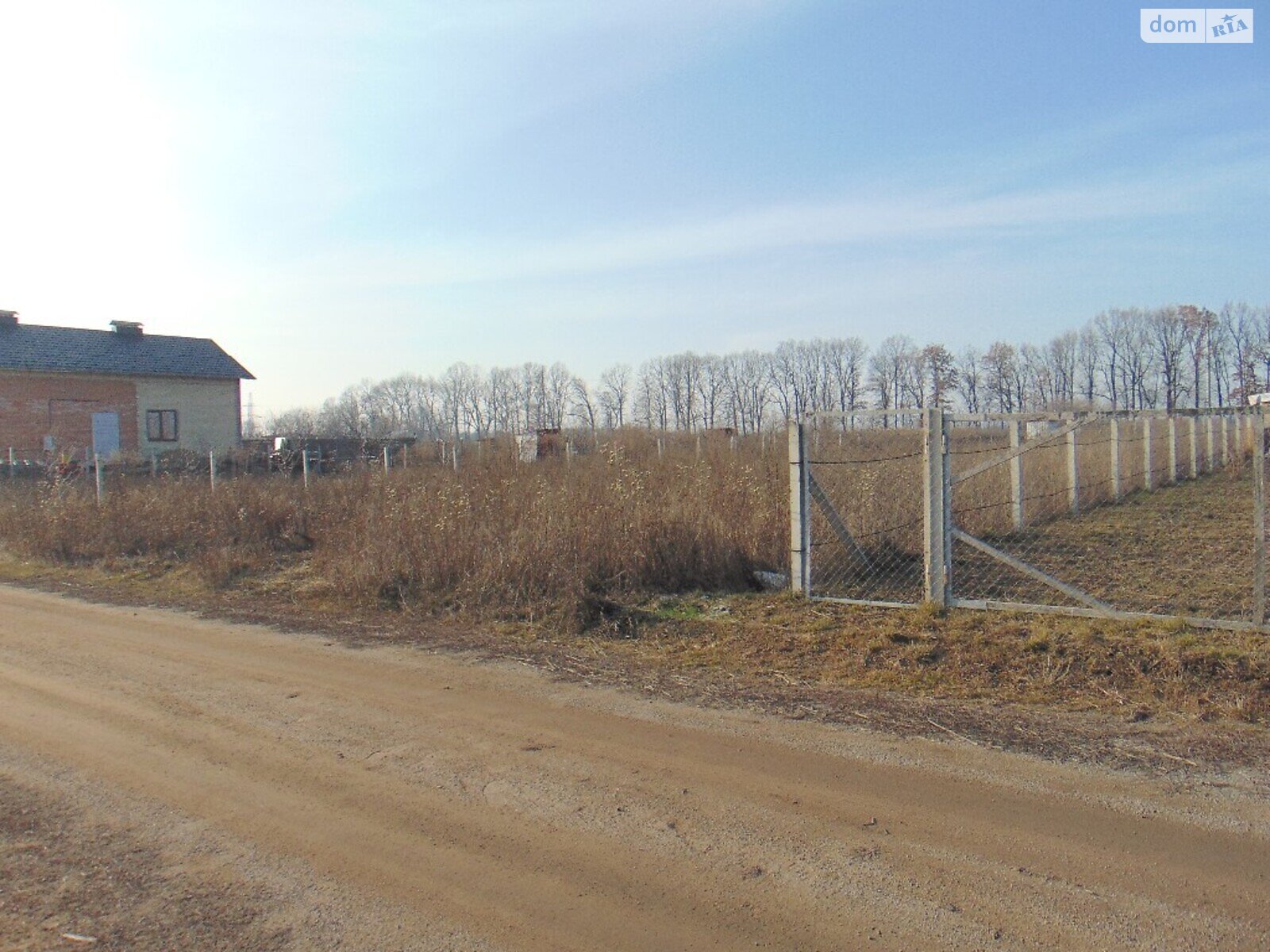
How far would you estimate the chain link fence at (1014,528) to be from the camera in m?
7.88

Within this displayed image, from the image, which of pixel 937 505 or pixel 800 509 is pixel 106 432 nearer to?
pixel 800 509

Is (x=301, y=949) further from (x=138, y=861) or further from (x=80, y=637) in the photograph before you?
(x=80, y=637)

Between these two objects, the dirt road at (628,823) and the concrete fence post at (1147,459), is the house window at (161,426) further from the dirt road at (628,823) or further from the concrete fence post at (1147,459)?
the dirt road at (628,823)

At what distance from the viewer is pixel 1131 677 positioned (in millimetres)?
6070

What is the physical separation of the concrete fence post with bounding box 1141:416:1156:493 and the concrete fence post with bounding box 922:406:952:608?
11608mm

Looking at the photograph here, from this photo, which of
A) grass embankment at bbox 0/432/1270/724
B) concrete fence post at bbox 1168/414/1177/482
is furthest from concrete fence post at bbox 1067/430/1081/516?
concrete fence post at bbox 1168/414/1177/482

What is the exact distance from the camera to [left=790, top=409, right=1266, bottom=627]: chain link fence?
310 inches

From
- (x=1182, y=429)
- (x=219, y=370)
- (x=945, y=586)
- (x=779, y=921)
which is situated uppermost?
(x=219, y=370)

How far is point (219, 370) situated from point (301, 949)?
134 feet

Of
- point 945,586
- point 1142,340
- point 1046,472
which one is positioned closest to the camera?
point 945,586

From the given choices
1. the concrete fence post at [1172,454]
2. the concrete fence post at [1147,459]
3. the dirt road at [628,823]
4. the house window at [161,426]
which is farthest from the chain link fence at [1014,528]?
the house window at [161,426]

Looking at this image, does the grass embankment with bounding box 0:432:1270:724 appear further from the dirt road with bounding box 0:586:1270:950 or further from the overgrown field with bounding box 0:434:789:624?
the dirt road with bounding box 0:586:1270:950

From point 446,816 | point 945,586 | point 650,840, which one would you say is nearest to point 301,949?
point 446,816

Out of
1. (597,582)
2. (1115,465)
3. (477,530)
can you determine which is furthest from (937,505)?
(1115,465)
